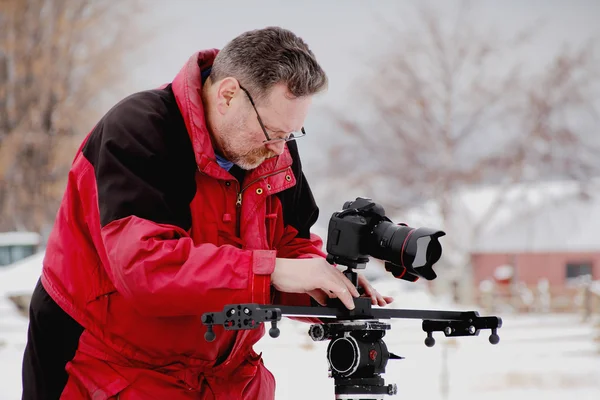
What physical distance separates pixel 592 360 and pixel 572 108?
27.6 feet

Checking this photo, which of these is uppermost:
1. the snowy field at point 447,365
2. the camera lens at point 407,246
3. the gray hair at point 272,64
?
the gray hair at point 272,64

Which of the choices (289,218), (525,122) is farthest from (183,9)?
(289,218)

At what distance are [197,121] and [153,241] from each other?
0.79ft

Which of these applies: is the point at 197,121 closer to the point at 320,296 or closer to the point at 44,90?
the point at 320,296

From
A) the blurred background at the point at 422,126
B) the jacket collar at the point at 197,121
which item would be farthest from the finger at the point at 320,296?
the blurred background at the point at 422,126

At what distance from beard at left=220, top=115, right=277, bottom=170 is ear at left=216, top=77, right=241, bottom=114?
3 centimetres

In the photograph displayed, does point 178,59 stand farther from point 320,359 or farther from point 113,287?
point 113,287

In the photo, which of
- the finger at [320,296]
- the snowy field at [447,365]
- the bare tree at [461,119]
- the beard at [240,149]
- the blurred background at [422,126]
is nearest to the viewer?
the finger at [320,296]

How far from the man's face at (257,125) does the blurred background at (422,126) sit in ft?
19.1

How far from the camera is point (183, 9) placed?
1806 cm

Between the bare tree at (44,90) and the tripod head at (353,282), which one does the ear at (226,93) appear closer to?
the tripod head at (353,282)

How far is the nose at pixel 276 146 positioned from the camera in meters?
1.39

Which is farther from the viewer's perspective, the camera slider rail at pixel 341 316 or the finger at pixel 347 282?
the finger at pixel 347 282

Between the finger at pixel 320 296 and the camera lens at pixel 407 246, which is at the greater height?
the camera lens at pixel 407 246
